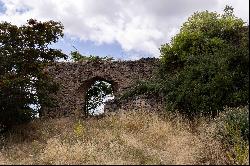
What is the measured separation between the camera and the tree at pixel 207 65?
45.0ft

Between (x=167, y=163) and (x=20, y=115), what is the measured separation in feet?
28.7

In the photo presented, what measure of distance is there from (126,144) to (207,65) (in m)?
5.14

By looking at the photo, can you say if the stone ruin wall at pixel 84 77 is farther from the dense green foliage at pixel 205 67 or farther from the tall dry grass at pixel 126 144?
the tall dry grass at pixel 126 144

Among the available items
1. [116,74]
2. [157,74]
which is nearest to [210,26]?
[157,74]

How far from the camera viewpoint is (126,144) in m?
11.1

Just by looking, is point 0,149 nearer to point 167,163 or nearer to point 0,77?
point 0,77

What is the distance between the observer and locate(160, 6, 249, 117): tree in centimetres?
1372

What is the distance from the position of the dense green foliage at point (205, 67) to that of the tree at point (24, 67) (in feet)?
12.9

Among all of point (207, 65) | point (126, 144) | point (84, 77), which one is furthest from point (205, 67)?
point (84, 77)

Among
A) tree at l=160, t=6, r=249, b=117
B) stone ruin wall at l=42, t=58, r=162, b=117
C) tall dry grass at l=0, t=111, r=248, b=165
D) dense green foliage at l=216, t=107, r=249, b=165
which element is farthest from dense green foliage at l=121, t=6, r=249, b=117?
dense green foliage at l=216, t=107, r=249, b=165

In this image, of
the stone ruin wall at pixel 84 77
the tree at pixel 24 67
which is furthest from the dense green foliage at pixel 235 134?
the stone ruin wall at pixel 84 77

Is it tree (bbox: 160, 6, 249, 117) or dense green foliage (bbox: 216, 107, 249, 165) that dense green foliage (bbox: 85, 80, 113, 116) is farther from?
dense green foliage (bbox: 216, 107, 249, 165)

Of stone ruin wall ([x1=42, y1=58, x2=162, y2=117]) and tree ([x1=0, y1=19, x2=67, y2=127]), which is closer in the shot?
tree ([x1=0, y1=19, x2=67, y2=127])

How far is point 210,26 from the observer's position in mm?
18344
